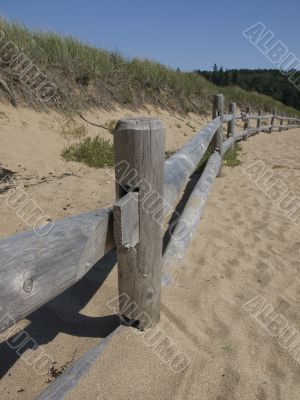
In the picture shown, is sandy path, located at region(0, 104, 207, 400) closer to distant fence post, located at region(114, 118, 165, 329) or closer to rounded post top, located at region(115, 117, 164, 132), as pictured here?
Result: distant fence post, located at region(114, 118, 165, 329)

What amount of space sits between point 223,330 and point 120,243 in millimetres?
941

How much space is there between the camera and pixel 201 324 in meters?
1.97

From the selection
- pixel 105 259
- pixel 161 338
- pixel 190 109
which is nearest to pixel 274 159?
pixel 190 109

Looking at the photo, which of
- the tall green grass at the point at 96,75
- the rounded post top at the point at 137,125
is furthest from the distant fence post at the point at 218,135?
the rounded post top at the point at 137,125

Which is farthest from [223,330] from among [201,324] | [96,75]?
[96,75]

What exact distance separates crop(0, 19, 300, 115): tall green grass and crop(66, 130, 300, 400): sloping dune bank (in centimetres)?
448

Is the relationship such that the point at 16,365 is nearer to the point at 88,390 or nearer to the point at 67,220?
the point at 88,390

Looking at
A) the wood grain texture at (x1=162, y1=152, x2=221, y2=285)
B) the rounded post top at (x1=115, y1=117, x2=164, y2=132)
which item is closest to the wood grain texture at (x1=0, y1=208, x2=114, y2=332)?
the rounded post top at (x1=115, y1=117, x2=164, y2=132)

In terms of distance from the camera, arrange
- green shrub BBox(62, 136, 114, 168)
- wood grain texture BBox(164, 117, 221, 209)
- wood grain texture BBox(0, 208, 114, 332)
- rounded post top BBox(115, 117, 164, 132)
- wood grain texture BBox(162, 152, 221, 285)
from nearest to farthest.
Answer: wood grain texture BBox(0, 208, 114, 332), rounded post top BBox(115, 117, 164, 132), wood grain texture BBox(164, 117, 221, 209), wood grain texture BBox(162, 152, 221, 285), green shrub BBox(62, 136, 114, 168)

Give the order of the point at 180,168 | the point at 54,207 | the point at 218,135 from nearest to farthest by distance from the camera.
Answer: the point at 180,168 → the point at 54,207 → the point at 218,135

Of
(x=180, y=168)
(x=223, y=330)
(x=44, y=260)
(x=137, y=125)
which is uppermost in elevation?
(x=137, y=125)

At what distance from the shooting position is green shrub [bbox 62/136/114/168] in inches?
197

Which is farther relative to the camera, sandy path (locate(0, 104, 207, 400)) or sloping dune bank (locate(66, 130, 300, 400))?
sandy path (locate(0, 104, 207, 400))

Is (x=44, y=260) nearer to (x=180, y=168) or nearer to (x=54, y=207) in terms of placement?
(x=180, y=168)
